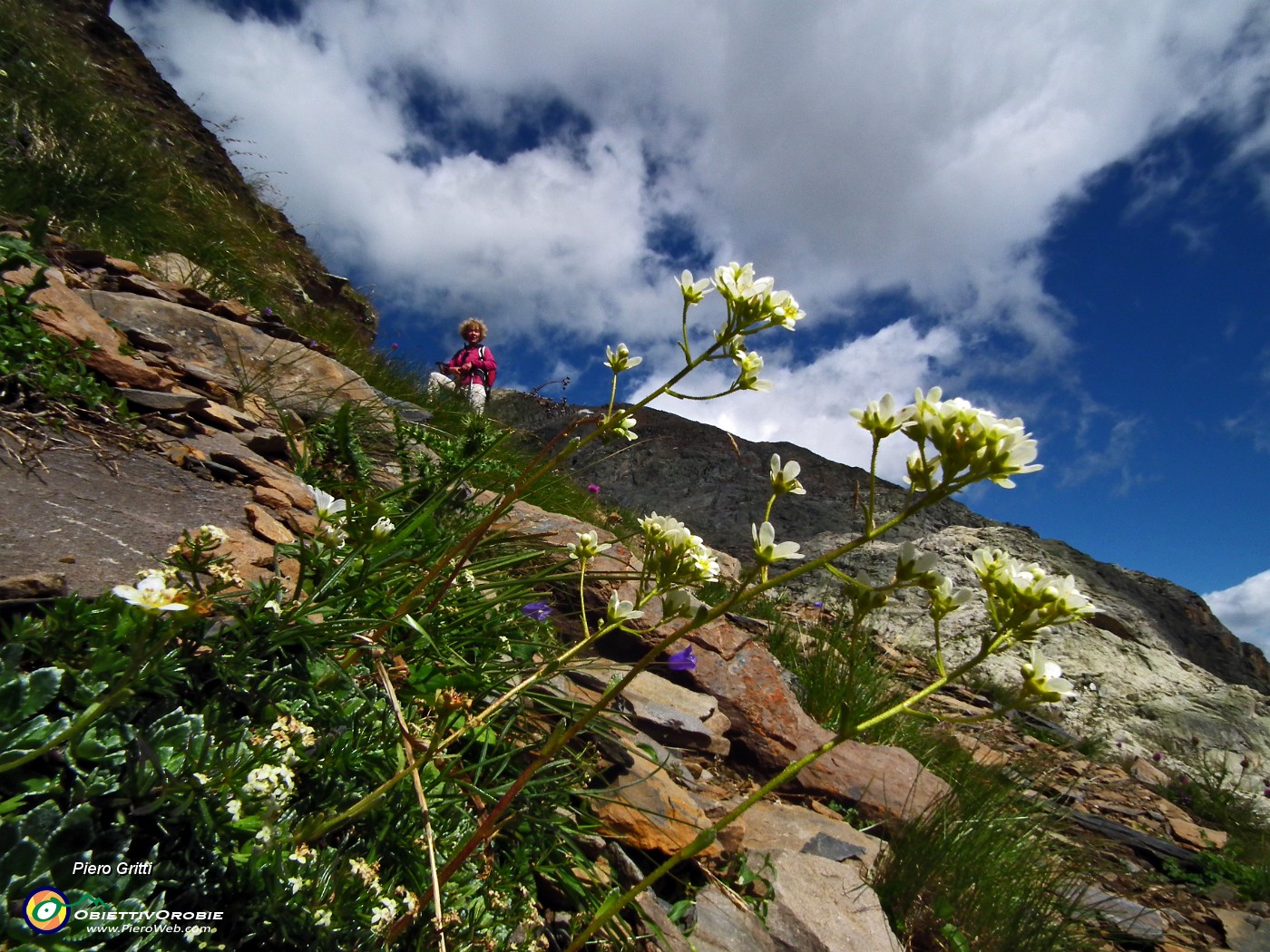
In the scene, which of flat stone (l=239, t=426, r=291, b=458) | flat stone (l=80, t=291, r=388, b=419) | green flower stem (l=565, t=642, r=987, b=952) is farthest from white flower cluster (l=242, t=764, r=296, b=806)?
flat stone (l=80, t=291, r=388, b=419)

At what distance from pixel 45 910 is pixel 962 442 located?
1.72m

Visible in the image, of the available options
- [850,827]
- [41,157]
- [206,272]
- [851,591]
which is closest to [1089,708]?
[850,827]

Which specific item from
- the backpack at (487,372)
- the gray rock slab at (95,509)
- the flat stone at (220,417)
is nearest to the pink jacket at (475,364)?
the backpack at (487,372)

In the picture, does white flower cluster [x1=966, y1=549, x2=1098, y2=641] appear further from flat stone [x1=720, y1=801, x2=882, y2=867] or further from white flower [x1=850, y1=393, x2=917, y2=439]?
flat stone [x1=720, y1=801, x2=882, y2=867]

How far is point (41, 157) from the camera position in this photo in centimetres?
555

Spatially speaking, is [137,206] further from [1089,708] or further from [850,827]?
[1089,708]

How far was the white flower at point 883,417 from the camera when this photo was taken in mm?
1285

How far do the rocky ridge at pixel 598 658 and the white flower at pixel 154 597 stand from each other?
754mm

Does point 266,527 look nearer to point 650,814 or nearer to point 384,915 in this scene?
point 384,915

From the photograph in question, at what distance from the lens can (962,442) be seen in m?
1.18

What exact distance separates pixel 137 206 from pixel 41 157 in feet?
2.30

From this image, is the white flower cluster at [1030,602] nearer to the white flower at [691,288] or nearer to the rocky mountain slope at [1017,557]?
the white flower at [691,288]

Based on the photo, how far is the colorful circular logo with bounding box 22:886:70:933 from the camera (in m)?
1.04

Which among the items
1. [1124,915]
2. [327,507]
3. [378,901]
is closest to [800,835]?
[378,901]
